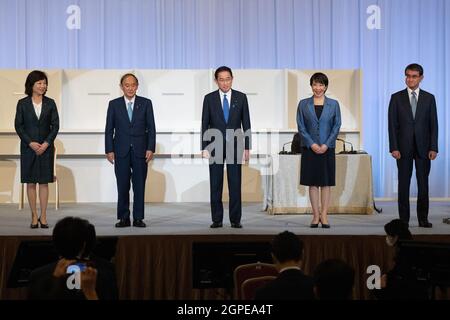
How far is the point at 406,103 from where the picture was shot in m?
5.79

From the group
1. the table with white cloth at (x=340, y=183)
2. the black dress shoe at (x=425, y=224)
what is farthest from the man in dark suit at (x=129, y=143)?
the black dress shoe at (x=425, y=224)

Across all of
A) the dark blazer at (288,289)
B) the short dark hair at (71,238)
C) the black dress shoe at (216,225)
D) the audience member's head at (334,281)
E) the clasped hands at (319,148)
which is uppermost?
the clasped hands at (319,148)

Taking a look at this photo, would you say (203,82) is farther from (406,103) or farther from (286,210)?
(406,103)

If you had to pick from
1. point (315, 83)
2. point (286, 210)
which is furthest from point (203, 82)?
point (315, 83)

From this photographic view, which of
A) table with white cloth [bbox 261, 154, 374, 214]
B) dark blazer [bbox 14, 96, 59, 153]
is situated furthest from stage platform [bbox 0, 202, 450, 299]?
table with white cloth [bbox 261, 154, 374, 214]

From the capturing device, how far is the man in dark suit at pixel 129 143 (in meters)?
5.88

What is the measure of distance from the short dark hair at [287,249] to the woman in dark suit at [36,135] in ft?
10.2

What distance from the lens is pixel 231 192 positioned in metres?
5.85

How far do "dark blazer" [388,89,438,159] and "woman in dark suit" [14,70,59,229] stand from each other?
272cm

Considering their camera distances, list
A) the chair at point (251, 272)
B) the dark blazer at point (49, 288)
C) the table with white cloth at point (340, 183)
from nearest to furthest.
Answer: the dark blazer at point (49, 288) < the chair at point (251, 272) < the table with white cloth at point (340, 183)

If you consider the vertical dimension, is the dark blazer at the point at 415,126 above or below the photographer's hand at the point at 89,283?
above

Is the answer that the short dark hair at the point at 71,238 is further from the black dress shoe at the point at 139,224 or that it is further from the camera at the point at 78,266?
the black dress shoe at the point at 139,224

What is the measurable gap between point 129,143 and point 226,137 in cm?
80
